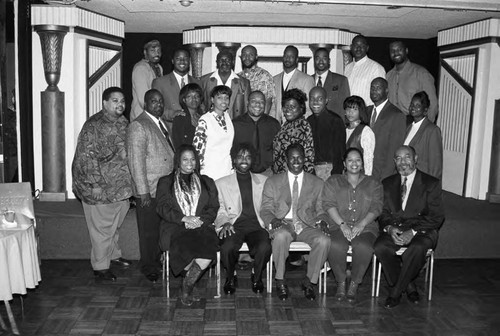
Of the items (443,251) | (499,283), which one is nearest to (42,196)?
(443,251)

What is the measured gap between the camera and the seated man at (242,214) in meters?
4.68

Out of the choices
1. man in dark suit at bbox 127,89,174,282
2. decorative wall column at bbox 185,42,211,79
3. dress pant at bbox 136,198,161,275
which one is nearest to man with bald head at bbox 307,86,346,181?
man in dark suit at bbox 127,89,174,282

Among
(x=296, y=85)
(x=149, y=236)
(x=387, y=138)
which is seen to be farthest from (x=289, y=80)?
(x=149, y=236)

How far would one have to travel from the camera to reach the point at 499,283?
A: 515 cm

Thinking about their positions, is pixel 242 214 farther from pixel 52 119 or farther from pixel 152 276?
pixel 52 119

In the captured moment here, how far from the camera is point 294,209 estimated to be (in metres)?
4.88

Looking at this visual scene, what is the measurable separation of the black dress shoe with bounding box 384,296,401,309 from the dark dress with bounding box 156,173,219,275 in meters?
1.49

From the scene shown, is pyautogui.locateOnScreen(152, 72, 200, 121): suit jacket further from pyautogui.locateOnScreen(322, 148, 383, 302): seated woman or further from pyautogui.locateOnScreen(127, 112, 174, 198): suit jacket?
pyautogui.locateOnScreen(322, 148, 383, 302): seated woman

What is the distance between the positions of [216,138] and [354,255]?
63.7 inches

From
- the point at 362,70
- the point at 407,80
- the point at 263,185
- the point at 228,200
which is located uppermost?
the point at 362,70

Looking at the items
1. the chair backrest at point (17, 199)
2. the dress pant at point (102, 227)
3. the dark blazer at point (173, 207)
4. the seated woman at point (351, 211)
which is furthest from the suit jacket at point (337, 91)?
the chair backrest at point (17, 199)

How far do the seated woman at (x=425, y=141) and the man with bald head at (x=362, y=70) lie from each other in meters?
0.86

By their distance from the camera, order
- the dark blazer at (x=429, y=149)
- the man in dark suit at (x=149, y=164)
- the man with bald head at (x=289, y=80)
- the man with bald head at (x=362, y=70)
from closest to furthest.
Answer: the man in dark suit at (x=149, y=164)
the dark blazer at (x=429, y=149)
the man with bald head at (x=289, y=80)
the man with bald head at (x=362, y=70)

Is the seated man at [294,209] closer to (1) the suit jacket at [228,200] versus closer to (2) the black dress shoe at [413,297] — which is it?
(1) the suit jacket at [228,200]
